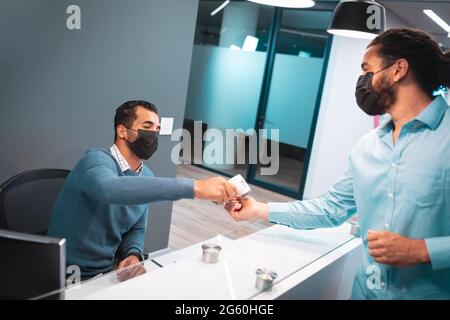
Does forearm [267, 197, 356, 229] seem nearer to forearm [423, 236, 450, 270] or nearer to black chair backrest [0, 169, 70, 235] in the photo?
forearm [423, 236, 450, 270]

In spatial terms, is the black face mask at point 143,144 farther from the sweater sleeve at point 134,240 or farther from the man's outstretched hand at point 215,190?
the man's outstretched hand at point 215,190

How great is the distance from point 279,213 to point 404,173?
0.48m

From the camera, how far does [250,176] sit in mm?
6086

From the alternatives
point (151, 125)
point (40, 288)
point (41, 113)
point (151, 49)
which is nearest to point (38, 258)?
point (40, 288)

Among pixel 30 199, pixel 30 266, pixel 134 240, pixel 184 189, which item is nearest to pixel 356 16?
pixel 184 189

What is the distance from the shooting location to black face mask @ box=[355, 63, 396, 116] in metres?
1.19

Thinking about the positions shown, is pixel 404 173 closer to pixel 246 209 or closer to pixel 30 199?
pixel 246 209

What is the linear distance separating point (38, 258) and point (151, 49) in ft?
7.27

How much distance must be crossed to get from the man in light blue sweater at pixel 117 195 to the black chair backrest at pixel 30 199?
15 centimetres

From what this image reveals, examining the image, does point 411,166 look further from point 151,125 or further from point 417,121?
point 151,125

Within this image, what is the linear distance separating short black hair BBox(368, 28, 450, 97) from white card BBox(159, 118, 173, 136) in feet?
6.69

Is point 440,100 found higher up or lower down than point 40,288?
higher up

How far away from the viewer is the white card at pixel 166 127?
9.70ft

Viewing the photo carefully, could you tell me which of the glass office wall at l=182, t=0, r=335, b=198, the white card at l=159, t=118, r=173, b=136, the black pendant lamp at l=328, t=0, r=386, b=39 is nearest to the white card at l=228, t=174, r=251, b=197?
the black pendant lamp at l=328, t=0, r=386, b=39
